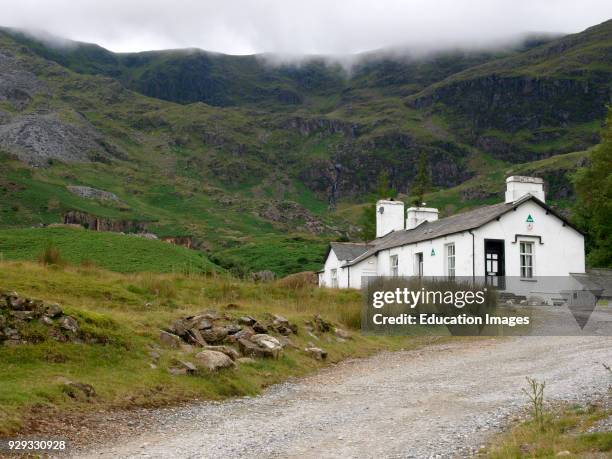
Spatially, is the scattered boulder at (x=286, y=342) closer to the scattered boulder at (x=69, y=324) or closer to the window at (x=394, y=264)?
the scattered boulder at (x=69, y=324)

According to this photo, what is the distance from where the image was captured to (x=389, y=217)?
54.6m

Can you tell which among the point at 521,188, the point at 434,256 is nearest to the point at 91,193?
the point at 434,256

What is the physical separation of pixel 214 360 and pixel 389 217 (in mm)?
40831

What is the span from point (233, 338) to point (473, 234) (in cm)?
2174

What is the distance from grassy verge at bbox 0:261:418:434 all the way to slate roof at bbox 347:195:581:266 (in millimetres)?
12931

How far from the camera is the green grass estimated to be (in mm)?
35562

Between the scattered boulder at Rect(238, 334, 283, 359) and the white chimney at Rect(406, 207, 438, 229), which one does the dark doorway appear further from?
the scattered boulder at Rect(238, 334, 283, 359)

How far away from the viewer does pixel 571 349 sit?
19.4 m

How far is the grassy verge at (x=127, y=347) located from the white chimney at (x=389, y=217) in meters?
27.6

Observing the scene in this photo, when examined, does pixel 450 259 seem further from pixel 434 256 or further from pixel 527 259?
pixel 527 259

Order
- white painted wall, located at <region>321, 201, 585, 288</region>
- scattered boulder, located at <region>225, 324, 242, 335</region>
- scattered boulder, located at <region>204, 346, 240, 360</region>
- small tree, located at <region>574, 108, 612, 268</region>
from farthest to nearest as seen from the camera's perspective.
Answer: small tree, located at <region>574, 108, 612, 268</region> → white painted wall, located at <region>321, 201, 585, 288</region> → scattered boulder, located at <region>225, 324, 242, 335</region> → scattered boulder, located at <region>204, 346, 240, 360</region>

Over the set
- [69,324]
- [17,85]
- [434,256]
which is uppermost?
[17,85]

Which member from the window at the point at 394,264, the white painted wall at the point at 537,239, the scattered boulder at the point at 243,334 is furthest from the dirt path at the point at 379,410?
the window at the point at 394,264

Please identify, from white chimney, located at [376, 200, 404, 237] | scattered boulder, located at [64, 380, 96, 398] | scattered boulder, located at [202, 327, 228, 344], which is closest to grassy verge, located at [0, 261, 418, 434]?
scattered boulder, located at [64, 380, 96, 398]
